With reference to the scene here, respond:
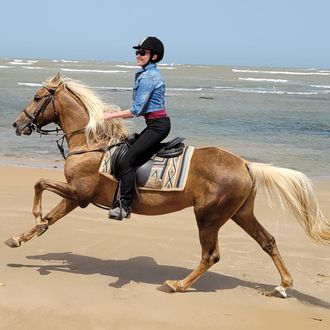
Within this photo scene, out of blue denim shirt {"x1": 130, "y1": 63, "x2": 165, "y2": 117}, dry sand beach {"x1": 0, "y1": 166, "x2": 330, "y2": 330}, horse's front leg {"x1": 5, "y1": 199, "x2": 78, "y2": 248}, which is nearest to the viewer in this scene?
dry sand beach {"x1": 0, "y1": 166, "x2": 330, "y2": 330}

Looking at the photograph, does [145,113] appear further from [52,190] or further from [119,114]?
[52,190]

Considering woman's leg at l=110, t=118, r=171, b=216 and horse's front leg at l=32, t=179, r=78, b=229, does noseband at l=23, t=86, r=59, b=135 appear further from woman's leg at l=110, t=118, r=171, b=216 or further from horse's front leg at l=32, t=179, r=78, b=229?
woman's leg at l=110, t=118, r=171, b=216

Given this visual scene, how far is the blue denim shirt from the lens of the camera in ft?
20.3

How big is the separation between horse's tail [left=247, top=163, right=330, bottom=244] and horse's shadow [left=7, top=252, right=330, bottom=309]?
819mm

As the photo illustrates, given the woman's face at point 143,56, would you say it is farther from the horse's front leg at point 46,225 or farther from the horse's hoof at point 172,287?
the horse's hoof at point 172,287

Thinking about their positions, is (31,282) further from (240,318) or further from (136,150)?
(240,318)

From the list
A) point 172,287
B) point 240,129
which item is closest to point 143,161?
point 172,287

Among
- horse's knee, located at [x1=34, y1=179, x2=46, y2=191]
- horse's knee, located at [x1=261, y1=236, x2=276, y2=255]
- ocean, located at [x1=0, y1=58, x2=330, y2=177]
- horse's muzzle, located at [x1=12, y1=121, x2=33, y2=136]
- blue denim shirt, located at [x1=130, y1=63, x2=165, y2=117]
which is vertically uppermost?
blue denim shirt, located at [x1=130, y1=63, x2=165, y2=117]

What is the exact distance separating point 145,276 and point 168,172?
58.1 inches

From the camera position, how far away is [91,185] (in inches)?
260

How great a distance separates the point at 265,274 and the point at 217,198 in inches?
63.9

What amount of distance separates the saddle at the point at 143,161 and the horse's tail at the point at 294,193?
850 millimetres

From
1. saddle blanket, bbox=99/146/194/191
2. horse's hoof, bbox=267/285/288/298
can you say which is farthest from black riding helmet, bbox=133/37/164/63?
horse's hoof, bbox=267/285/288/298

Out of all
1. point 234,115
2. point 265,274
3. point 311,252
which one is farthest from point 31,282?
point 234,115
